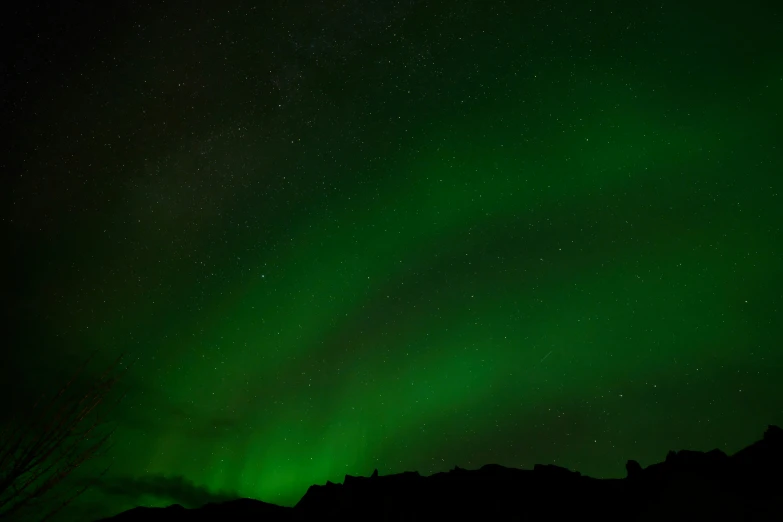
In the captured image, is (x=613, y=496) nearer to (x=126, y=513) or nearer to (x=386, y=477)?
(x=386, y=477)

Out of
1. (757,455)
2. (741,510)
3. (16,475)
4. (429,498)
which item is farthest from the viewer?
(429,498)

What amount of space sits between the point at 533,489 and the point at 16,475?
1803 inches

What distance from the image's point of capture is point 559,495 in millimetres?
41656

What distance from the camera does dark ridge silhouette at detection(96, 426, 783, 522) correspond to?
16.5 m

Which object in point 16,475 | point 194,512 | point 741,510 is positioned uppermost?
point 194,512

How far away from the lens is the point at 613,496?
3572 cm

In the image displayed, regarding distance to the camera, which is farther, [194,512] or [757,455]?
[194,512]

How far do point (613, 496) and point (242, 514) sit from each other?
1984 inches

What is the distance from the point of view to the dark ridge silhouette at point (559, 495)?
1650 centimetres

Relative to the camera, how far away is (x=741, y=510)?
15.0 metres

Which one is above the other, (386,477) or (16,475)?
(386,477)

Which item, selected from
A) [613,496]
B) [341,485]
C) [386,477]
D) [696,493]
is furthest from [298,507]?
[696,493]

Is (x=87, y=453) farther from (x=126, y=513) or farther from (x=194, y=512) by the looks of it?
(x=126, y=513)

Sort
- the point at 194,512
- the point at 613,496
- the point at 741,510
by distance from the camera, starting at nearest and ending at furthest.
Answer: the point at 741,510, the point at 613,496, the point at 194,512
